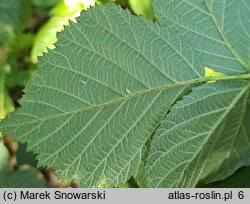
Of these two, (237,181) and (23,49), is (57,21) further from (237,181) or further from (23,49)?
(237,181)

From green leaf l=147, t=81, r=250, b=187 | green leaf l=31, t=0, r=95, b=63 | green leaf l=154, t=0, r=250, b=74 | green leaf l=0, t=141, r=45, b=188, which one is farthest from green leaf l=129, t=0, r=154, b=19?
green leaf l=0, t=141, r=45, b=188

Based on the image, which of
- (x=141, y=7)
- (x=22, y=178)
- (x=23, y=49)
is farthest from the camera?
(x=23, y=49)

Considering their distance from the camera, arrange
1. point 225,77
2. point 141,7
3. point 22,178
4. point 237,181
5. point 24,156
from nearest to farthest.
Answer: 1. point 225,77
2. point 237,181
3. point 141,7
4. point 24,156
5. point 22,178

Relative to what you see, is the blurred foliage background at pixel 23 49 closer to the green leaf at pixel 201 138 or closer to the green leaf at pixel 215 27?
the green leaf at pixel 215 27

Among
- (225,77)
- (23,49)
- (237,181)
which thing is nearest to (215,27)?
(225,77)

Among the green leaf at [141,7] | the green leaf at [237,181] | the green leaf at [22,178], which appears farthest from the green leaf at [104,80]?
the green leaf at [22,178]

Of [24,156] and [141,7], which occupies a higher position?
[141,7]
